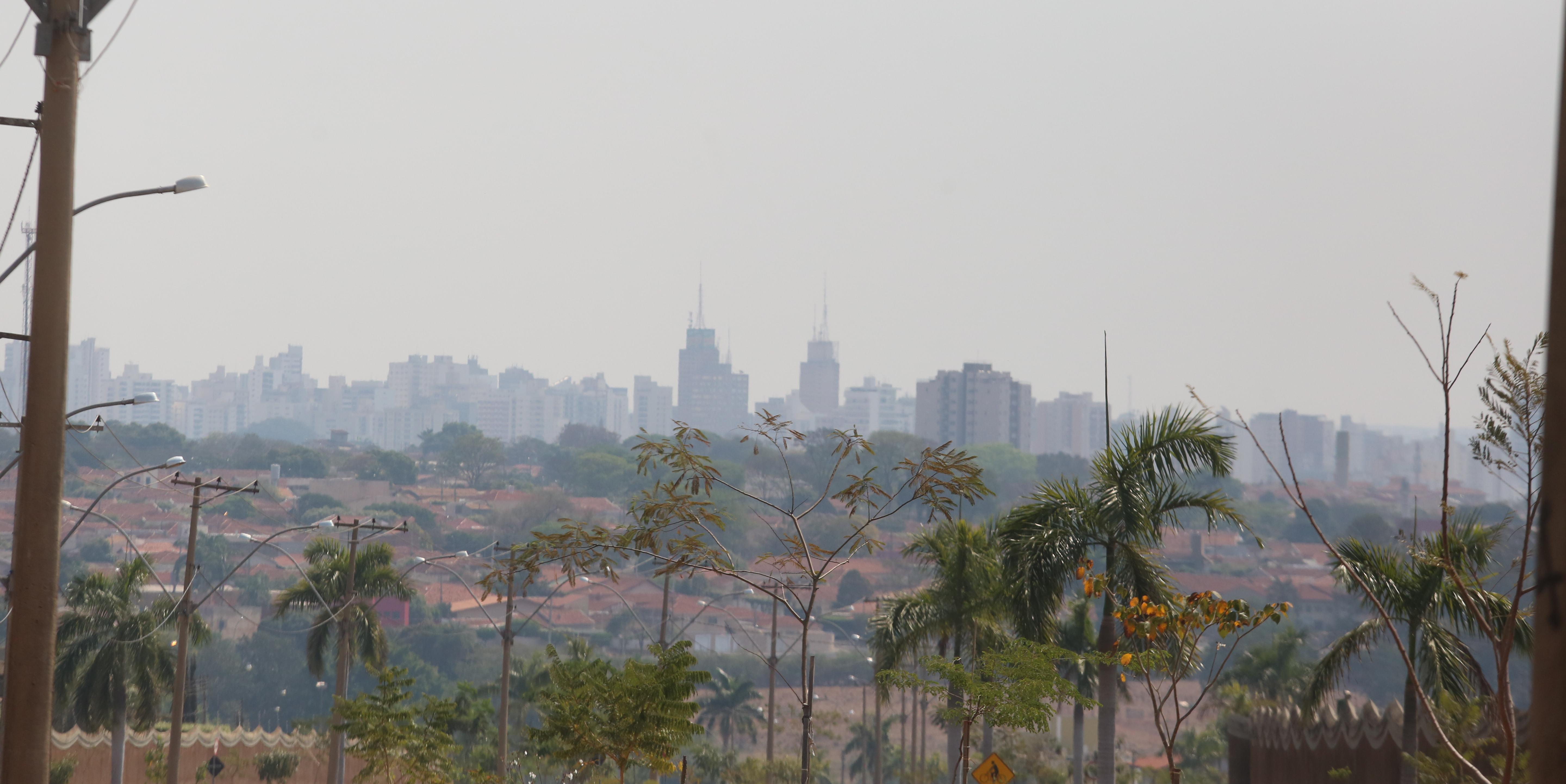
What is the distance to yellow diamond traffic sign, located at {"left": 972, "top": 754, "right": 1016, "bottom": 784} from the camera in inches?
492

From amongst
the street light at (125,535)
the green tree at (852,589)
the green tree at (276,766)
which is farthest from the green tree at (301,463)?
the street light at (125,535)

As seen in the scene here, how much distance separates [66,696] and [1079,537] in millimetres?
24711

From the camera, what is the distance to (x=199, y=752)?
29.1m

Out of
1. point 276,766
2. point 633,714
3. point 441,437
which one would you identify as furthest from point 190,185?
point 441,437

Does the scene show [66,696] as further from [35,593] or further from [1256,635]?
[1256,635]

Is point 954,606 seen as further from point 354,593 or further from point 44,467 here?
point 44,467

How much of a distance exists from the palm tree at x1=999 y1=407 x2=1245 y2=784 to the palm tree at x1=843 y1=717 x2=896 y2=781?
1238 inches

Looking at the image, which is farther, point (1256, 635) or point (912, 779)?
point (1256, 635)

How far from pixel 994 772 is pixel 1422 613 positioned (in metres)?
5.45

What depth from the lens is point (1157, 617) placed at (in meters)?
10.7

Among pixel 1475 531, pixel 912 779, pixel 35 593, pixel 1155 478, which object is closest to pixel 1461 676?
pixel 1475 531

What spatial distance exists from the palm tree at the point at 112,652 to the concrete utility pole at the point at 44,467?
22.6 m

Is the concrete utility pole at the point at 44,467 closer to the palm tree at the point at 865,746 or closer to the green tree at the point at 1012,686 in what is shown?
the green tree at the point at 1012,686

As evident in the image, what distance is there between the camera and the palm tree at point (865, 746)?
4834 centimetres
